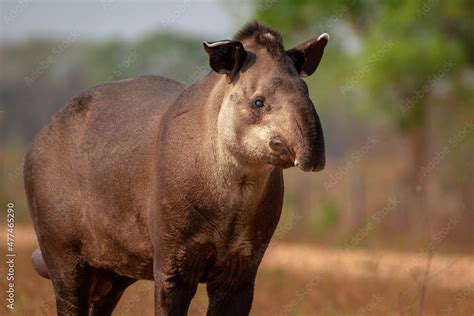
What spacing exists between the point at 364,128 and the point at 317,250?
2374 centimetres

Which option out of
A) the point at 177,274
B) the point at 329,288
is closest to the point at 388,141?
the point at 329,288

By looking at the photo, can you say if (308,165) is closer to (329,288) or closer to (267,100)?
(267,100)

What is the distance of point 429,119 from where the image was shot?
23.9m

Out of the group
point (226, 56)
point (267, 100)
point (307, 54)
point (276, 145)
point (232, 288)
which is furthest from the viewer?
point (232, 288)

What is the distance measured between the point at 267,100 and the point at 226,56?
48 centimetres

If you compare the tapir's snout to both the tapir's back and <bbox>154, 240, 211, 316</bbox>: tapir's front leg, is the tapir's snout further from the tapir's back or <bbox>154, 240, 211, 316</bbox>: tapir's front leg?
the tapir's back

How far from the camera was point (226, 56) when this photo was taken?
240 inches

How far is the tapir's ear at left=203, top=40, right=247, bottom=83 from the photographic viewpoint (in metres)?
6.00

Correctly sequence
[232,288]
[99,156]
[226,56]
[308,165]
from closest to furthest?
[308,165] → [226,56] → [232,288] → [99,156]

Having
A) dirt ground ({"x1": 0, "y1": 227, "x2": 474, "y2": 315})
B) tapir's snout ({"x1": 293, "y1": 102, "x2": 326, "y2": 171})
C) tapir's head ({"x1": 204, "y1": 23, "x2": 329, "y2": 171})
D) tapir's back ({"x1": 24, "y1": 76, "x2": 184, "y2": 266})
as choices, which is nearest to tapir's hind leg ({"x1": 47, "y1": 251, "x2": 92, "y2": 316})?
tapir's back ({"x1": 24, "y1": 76, "x2": 184, "y2": 266})

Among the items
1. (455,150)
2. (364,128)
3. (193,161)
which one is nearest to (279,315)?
(193,161)

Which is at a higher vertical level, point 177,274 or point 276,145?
point 276,145

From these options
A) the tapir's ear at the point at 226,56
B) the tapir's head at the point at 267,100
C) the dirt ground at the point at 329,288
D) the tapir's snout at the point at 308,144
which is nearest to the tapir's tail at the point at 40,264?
the dirt ground at the point at 329,288

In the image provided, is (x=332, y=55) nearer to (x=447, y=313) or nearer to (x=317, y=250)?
(x=317, y=250)
